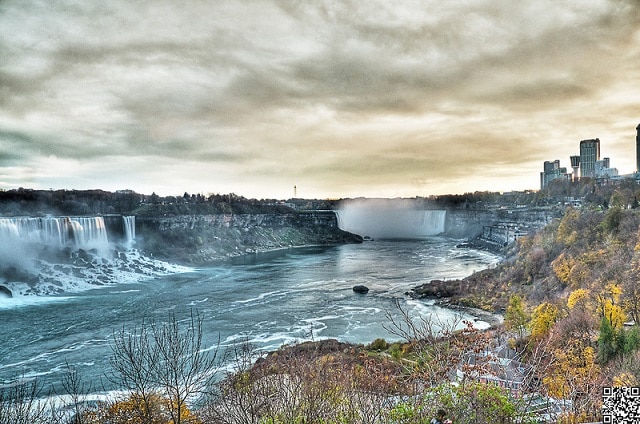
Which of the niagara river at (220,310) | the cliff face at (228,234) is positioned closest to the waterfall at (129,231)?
the cliff face at (228,234)

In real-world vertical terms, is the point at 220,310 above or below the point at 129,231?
below

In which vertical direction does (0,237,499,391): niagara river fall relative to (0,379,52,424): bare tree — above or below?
below

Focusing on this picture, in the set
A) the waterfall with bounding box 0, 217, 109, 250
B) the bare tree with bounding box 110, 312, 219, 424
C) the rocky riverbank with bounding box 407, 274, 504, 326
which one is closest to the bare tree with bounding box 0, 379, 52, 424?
the bare tree with bounding box 110, 312, 219, 424

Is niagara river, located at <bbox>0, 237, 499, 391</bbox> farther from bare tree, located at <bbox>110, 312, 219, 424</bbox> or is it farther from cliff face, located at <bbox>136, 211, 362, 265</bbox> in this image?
cliff face, located at <bbox>136, 211, 362, 265</bbox>

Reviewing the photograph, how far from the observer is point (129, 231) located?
5981 centimetres

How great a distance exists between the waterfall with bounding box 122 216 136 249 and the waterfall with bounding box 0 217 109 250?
3.77 metres

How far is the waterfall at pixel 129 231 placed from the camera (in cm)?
5853

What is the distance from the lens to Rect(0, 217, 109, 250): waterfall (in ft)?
141

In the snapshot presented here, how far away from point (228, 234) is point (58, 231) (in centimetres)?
3180

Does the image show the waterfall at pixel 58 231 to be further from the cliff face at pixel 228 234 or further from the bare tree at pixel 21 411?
the bare tree at pixel 21 411

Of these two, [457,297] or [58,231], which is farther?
[58,231]

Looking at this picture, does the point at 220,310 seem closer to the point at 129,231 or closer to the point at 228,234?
the point at 129,231

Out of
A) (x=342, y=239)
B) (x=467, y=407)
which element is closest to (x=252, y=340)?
(x=467, y=407)

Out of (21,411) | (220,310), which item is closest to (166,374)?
(21,411)
